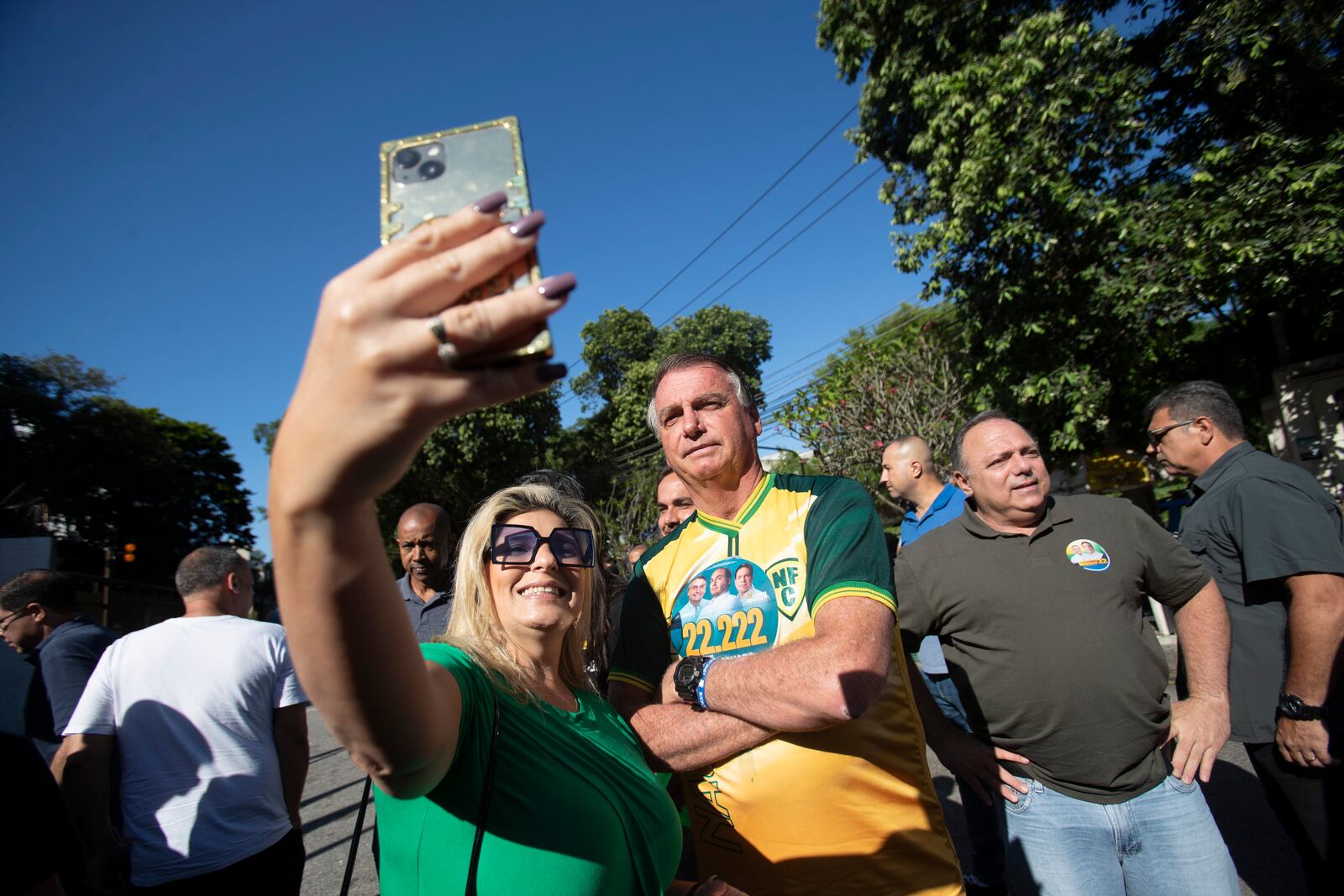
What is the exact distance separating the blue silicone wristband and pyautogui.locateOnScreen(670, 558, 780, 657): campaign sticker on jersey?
3.7 inches

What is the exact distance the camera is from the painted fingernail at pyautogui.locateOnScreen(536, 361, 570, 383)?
0.68 metres

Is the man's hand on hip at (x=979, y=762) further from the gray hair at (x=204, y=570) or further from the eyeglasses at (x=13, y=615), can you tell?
the eyeglasses at (x=13, y=615)

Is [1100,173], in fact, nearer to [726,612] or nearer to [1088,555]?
[1088,555]

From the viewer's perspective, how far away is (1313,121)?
28.0 feet

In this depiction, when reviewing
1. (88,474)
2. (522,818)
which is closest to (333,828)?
(522,818)

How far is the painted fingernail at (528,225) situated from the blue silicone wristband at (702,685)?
1.36 meters

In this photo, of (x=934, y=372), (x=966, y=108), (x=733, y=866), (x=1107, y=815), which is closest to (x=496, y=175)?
(x=733, y=866)

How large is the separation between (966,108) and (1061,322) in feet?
11.1

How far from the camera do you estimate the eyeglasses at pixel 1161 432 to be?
329 cm

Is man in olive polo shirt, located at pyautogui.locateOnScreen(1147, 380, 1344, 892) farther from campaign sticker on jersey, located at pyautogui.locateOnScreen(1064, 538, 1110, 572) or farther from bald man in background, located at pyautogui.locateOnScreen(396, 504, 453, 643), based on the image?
bald man in background, located at pyautogui.locateOnScreen(396, 504, 453, 643)

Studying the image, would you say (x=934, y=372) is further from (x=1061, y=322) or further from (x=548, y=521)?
(x=548, y=521)

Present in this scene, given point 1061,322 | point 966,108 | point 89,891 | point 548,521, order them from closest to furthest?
point 548,521, point 89,891, point 966,108, point 1061,322

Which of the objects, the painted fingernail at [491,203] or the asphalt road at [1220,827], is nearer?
the painted fingernail at [491,203]

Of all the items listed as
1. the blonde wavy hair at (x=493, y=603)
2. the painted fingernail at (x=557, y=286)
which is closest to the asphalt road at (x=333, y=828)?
the blonde wavy hair at (x=493, y=603)
